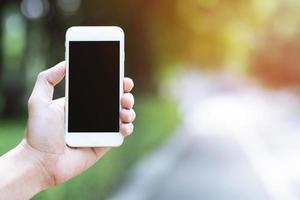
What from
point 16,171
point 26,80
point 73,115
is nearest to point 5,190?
point 16,171

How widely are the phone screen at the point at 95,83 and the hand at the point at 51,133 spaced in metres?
0.03

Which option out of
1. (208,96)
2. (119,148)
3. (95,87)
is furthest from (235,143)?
(95,87)

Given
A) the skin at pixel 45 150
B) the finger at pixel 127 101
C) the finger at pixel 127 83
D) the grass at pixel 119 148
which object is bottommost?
the grass at pixel 119 148

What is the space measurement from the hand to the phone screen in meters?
0.03

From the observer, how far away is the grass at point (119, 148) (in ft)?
11.8

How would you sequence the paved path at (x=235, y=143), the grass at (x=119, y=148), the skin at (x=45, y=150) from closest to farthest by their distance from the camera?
the skin at (x=45, y=150), the grass at (x=119, y=148), the paved path at (x=235, y=143)

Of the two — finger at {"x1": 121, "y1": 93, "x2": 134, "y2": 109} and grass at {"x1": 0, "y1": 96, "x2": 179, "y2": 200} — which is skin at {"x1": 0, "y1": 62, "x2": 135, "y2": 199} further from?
grass at {"x1": 0, "y1": 96, "x2": 179, "y2": 200}

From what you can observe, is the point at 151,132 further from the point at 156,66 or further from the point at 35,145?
the point at 35,145

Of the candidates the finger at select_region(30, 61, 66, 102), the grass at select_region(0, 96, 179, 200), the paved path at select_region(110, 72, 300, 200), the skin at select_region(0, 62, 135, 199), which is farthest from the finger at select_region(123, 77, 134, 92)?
the paved path at select_region(110, 72, 300, 200)

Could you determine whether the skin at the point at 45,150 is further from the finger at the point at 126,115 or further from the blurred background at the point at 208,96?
the blurred background at the point at 208,96

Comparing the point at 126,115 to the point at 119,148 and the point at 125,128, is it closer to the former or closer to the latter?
the point at 125,128

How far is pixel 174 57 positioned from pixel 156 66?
1.00ft

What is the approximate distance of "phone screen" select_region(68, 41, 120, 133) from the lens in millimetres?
1654

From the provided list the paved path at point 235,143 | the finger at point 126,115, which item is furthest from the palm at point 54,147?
the paved path at point 235,143
